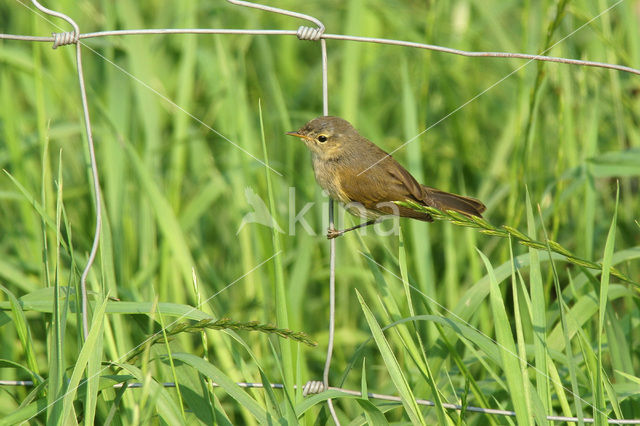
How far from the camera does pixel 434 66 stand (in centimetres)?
344

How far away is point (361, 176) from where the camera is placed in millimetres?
2182

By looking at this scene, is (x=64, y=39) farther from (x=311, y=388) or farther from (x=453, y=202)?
(x=453, y=202)

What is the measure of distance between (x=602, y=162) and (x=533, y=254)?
940 mm

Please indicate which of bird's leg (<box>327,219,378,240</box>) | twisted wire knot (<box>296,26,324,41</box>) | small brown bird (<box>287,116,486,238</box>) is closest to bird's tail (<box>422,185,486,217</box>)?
small brown bird (<box>287,116,486,238</box>)

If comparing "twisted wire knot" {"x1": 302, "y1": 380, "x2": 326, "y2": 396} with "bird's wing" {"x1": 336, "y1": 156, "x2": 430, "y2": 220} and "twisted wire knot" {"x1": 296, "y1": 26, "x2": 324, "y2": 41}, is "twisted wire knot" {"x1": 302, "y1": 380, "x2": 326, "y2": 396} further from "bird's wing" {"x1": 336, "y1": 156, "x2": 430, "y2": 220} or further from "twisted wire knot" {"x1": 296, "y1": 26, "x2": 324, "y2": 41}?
"twisted wire knot" {"x1": 296, "y1": 26, "x2": 324, "y2": 41}

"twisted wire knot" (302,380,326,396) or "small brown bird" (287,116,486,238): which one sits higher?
"small brown bird" (287,116,486,238)

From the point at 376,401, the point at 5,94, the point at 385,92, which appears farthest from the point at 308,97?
the point at 376,401

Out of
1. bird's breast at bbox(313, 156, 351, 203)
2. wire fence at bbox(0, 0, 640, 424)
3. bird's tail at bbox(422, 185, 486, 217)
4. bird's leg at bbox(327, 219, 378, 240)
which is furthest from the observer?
bird's breast at bbox(313, 156, 351, 203)

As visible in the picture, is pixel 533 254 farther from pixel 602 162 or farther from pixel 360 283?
pixel 360 283

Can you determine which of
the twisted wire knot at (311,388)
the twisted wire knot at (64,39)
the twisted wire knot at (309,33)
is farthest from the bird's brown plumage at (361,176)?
the twisted wire knot at (64,39)

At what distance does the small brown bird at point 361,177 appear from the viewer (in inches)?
84.1

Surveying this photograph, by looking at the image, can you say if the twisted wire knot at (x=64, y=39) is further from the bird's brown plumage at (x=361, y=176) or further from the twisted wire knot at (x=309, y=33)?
the bird's brown plumage at (x=361, y=176)

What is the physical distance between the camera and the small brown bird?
7.01 feet

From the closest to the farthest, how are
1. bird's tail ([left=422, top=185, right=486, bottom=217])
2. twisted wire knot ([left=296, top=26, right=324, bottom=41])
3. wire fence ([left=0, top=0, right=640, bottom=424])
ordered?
wire fence ([left=0, top=0, right=640, bottom=424]) < twisted wire knot ([left=296, top=26, right=324, bottom=41]) < bird's tail ([left=422, top=185, right=486, bottom=217])
